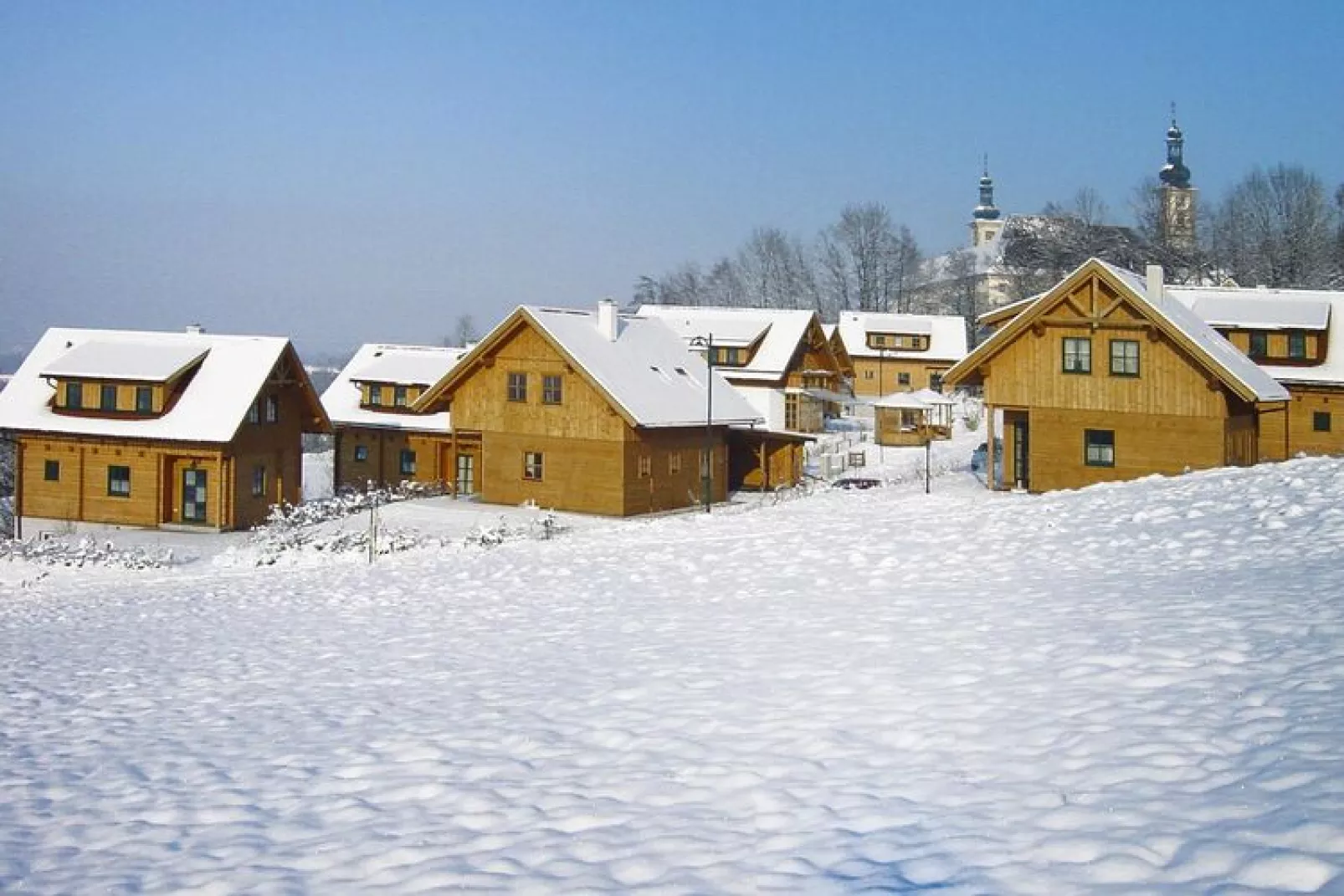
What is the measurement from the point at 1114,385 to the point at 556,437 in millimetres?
15073

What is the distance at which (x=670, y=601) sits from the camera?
1420cm

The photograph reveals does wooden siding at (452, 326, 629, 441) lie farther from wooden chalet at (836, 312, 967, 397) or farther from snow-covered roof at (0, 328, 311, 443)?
wooden chalet at (836, 312, 967, 397)

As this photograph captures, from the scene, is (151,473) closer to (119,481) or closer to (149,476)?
(149,476)

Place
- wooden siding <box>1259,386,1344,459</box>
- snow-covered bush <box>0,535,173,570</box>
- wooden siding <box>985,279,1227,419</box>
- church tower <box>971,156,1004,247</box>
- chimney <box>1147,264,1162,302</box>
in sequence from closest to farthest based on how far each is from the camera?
snow-covered bush <box>0,535,173,570</box> → wooden siding <box>985,279,1227,419</box> → chimney <box>1147,264,1162,302</box> → wooden siding <box>1259,386,1344,459</box> → church tower <box>971,156,1004,247</box>

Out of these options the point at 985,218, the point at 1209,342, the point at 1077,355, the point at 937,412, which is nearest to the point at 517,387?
the point at 1077,355

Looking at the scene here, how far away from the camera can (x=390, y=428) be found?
44.4 meters

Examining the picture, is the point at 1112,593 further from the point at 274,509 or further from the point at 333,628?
the point at 274,509

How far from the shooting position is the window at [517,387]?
35688mm

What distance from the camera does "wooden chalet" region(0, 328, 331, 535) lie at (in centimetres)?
3553

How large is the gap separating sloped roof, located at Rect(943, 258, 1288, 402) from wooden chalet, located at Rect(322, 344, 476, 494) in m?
19.9


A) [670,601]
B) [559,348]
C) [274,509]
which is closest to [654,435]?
[559,348]

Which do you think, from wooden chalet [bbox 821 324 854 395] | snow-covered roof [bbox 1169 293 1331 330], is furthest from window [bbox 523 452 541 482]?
wooden chalet [bbox 821 324 854 395]

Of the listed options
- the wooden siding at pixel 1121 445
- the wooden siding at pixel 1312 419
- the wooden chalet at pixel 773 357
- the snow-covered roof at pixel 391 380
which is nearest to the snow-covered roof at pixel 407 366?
the snow-covered roof at pixel 391 380

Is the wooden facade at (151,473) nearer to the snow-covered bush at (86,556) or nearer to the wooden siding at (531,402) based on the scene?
the wooden siding at (531,402)
